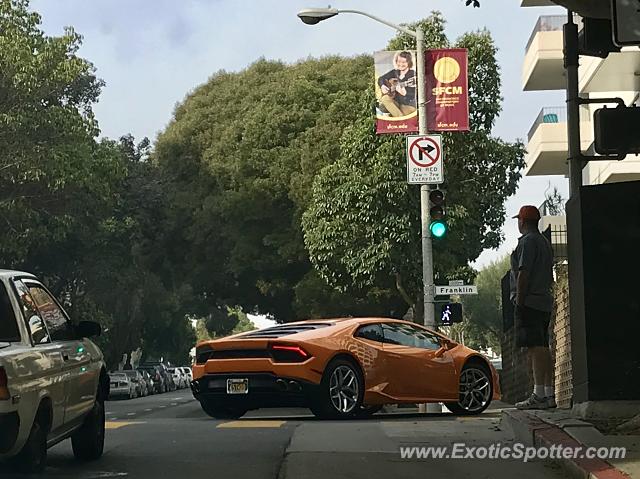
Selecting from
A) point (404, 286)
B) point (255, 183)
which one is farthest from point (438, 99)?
point (255, 183)

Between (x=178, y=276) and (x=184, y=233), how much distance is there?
2.49m

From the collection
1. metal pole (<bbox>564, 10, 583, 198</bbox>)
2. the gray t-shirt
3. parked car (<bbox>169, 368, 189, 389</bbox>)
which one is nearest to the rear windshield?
metal pole (<bbox>564, 10, 583, 198</bbox>)

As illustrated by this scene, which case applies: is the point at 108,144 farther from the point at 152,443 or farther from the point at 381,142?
the point at 152,443

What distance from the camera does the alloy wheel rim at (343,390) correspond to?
1245cm

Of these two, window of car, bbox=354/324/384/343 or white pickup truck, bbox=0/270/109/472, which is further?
window of car, bbox=354/324/384/343

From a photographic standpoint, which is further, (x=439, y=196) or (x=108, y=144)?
(x=108, y=144)

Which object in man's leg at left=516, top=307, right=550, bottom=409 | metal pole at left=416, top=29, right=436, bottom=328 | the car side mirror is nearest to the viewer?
the car side mirror

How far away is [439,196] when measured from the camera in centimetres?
1928

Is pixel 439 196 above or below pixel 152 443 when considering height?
above

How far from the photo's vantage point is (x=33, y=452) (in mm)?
6816

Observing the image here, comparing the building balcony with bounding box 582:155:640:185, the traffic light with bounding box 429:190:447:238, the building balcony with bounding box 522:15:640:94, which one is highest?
the building balcony with bounding box 522:15:640:94

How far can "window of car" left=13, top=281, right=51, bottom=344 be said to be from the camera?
283 inches

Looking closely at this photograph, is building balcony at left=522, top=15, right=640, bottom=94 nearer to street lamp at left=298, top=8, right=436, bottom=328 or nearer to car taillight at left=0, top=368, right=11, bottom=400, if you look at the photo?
street lamp at left=298, top=8, right=436, bottom=328

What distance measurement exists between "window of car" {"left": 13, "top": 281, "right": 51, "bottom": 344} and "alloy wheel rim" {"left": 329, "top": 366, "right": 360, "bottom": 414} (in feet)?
17.8
